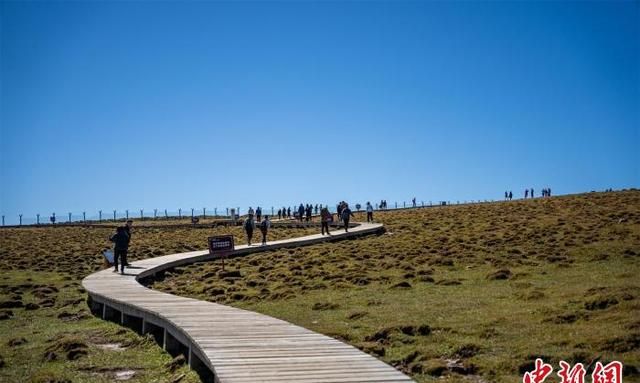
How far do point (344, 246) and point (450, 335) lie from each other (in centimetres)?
2343

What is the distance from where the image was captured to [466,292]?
19.0 m

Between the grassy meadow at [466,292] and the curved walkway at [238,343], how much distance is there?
1.47 meters

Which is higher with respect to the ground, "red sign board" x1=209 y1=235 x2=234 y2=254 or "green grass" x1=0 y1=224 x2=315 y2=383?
"red sign board" x1=209 y1=235 x2=234 y2=254

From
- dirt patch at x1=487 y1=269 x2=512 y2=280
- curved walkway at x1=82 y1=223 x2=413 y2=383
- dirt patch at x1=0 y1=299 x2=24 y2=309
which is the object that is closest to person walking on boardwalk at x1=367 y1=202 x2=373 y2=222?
dirt patch at x1=487 y1=269 x2=512 y2=280

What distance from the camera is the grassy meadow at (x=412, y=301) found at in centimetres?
1185

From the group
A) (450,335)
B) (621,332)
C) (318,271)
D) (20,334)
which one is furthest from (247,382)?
(318,271)

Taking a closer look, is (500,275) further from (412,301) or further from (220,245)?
(220,245)

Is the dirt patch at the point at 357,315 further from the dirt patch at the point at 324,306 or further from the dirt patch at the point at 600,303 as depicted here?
the dirt patch at the point at 600,303

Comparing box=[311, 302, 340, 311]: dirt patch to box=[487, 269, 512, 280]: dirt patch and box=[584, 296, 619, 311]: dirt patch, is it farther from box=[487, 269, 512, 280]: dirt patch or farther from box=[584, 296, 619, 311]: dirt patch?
box=[584, 296, 619, 311]: dirt patch

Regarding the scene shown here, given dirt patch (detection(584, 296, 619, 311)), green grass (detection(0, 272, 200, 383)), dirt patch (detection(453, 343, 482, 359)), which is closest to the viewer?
dirt patch (detection(453, 343, 482, 359))

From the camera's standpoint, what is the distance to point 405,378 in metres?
8.77

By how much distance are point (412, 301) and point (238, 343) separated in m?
7.96

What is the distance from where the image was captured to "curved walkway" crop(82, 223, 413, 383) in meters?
9.04

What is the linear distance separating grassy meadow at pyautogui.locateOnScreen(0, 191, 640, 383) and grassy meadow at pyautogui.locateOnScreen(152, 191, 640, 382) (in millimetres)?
47
